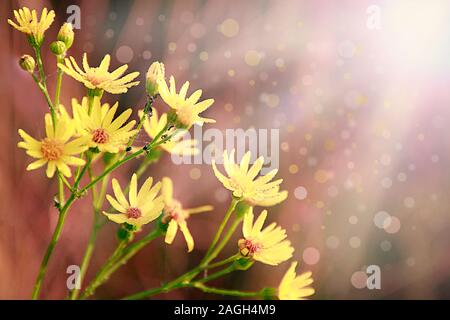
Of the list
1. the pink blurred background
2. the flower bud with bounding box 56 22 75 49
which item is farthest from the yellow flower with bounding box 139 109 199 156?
the pink blurred background

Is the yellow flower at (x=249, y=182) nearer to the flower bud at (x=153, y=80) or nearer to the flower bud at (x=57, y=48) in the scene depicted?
the flower bud at (x=153, y=80)

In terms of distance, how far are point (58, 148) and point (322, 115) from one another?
1.17 metres

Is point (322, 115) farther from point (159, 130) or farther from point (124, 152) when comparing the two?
point (124, 152)

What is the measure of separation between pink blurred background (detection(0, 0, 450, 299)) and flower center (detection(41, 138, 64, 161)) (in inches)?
31.9

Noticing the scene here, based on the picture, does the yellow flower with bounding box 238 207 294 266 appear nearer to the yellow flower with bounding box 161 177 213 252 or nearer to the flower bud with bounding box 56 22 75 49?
the yellow flower with bounding box 161 177 213 252

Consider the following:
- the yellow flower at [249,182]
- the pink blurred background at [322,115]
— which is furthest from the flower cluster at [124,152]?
the pink blurred background at [322,115]

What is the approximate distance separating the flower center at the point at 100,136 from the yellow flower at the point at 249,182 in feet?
0.38

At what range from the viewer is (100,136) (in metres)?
0.49

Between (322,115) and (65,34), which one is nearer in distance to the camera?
(65,34)

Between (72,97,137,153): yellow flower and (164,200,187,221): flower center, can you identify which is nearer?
(72,97,137,153): yellow flower

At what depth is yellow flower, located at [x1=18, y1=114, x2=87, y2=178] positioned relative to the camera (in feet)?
1.51

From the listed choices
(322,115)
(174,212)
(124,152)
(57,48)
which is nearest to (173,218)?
(174,212)

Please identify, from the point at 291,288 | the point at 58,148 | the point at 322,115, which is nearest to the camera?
the point at 58,148
